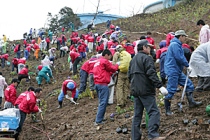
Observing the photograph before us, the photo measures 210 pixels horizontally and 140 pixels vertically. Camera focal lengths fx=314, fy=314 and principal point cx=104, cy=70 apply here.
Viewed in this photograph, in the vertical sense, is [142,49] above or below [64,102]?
above

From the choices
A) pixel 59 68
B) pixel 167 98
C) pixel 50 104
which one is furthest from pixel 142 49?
Answer: pixel 59 68

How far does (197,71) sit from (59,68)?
13.6 metres

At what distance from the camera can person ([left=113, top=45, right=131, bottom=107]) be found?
29.4ft

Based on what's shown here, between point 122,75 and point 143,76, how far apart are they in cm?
328

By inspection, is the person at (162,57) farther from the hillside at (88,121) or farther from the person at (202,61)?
the person at (202,61)

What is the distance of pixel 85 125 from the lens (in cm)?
861

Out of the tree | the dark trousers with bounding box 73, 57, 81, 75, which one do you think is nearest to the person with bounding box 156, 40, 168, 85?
the dark trousers with bounding box 73, 57, 81, 75

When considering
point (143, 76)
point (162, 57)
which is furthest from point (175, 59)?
point (162, 57)

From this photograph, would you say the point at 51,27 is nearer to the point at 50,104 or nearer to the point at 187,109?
the point at 50,104

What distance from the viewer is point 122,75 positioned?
9.12m

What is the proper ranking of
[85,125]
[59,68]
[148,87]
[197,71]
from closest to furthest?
[148,87] → [197,71] → [85,125] → [59,68]

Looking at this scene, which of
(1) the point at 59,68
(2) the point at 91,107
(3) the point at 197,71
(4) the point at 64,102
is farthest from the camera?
(1) the point at 59,68

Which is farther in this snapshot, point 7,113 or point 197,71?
point 7,113

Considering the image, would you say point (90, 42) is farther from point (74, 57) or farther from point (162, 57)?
point (162, 57)
